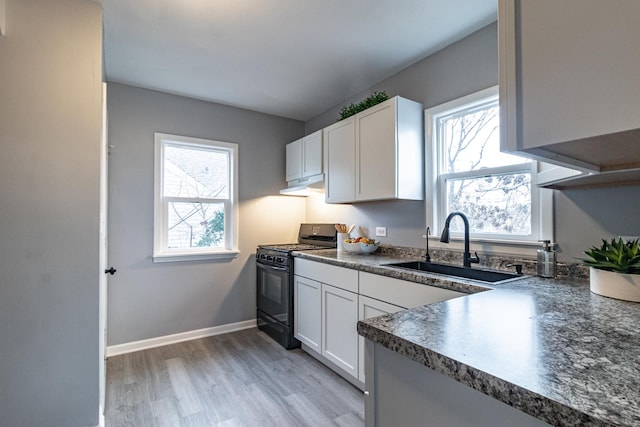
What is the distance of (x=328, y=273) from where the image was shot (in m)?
2.54

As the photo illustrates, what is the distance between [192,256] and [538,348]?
125 inches

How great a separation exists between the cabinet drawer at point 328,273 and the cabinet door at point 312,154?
101 centimetres

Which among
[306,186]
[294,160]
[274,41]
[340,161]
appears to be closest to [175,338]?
[306,186]

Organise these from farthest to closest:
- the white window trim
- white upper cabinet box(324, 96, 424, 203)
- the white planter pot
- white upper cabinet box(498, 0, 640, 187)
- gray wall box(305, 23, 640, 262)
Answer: white upper cabinet box(324, 96, 424, 203) → the white window trim → gray wall box(305, 23, 640, 262) → the white planter pot → white upper cabinet box(498, 0, 640, 187)

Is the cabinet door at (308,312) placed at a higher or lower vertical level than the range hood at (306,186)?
lower

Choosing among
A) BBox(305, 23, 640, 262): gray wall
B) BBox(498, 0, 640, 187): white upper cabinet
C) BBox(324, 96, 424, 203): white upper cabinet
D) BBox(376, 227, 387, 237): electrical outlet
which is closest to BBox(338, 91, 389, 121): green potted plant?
BBox(324, 96, 424, 203): white upper cabinet

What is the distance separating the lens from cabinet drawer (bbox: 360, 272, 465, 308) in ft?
5.60

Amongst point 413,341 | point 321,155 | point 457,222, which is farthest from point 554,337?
point 321,155

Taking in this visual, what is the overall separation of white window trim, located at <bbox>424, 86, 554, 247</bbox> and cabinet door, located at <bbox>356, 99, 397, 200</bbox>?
33 cm

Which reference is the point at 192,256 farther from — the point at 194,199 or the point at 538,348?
the point at 538,348

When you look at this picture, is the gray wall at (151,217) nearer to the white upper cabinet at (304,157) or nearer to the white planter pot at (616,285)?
the white upper cabinet at (304,157)

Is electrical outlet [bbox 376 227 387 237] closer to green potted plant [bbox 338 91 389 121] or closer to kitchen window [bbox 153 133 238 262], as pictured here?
green potted plant [bbox 338 91 389 121]

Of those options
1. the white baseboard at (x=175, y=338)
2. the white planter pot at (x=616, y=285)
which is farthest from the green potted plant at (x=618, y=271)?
the white baseboard at (x=175, y=338)

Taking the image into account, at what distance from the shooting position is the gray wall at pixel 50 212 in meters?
1.64
